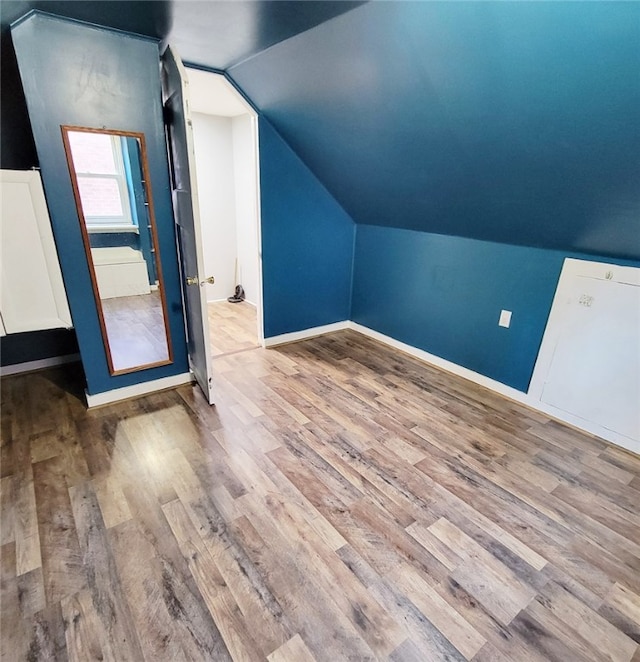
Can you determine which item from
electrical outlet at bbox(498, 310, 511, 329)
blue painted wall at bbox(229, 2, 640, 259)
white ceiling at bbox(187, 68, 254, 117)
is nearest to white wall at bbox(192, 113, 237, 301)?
white ceiling at bbox(187, 68, 254, 117)

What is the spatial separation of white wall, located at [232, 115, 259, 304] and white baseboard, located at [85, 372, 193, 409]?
169 centimetres

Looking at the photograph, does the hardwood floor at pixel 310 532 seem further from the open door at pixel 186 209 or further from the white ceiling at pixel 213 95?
the white ceiling at pixel 213 95

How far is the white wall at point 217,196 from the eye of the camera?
409 cm

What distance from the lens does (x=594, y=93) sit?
1.35 metres

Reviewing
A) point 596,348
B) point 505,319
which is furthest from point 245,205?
point 596,348

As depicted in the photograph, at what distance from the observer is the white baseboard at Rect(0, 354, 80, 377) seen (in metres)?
2.78

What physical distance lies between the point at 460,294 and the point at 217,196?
3013mm

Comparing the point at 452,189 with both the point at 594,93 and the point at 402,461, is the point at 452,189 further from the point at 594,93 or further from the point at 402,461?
the point at 402,461

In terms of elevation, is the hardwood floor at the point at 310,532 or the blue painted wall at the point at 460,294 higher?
the blue painted wall at the point at 460,294

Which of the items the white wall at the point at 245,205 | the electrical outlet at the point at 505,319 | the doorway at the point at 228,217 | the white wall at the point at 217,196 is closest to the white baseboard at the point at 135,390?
the doorway at the point at 228,217

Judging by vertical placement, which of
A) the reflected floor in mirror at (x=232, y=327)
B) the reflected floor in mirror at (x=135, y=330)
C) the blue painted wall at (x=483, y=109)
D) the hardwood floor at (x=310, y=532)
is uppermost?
the blue painted wall at (x=483, y=109)

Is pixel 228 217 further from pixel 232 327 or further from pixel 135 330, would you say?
pixel 135 330

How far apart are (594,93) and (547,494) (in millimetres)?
1736

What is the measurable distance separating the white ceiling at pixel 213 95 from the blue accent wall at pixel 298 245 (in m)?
0.35
